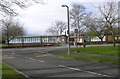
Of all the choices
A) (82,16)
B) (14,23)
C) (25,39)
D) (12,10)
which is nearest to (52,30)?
(25,39)

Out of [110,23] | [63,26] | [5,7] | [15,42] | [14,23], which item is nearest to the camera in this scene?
[5,7]

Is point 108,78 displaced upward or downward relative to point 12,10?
downward

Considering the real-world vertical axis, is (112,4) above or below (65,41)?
above

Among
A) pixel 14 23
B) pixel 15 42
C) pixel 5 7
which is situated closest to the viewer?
pixel 5 7

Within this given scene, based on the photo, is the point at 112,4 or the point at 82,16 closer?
the point at 112,4

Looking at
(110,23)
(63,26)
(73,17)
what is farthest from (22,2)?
(63,26)

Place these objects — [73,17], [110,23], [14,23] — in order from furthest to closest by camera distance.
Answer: [14,23]
[73,17]
[110,23]

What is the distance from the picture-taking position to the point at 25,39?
3686 inches

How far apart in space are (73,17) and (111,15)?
1417 cm

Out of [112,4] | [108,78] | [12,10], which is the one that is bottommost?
[108,78]

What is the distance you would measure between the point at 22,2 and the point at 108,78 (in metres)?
5.50

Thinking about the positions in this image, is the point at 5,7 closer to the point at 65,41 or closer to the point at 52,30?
the point at 65,41

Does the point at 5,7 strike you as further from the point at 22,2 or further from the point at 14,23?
the point at 14,23

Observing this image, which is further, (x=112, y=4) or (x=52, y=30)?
(x=52, y=30)
